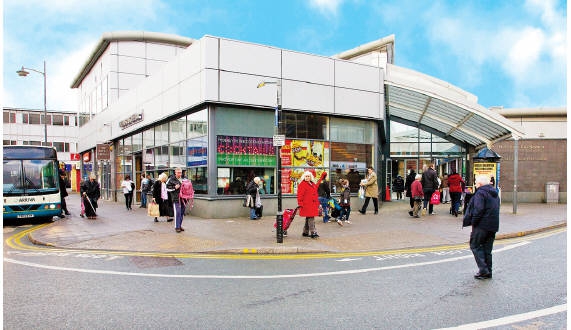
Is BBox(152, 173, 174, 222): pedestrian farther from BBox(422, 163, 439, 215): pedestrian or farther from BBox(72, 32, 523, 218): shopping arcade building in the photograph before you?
BBox(422, 163, 439, 215): pedestrian

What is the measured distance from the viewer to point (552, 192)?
22.3 meters

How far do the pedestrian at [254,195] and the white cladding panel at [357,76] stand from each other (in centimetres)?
550

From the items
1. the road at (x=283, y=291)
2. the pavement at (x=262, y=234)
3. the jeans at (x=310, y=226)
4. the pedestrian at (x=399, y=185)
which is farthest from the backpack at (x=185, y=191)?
the pedestrian at (x=399, y=185)

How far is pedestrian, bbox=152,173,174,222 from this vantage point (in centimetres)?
1307

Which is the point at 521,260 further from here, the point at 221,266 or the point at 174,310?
the point at 174,310

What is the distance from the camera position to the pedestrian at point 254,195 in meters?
14.0

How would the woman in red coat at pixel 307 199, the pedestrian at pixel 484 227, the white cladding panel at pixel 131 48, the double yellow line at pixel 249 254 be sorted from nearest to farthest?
the pedestrian at pixel 484 227 < the double yellow line at pixel 249 254 < the woman in red coat at pixel 307 199 < the white cladding panel at pixel 131 48

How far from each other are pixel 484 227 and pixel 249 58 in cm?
1058

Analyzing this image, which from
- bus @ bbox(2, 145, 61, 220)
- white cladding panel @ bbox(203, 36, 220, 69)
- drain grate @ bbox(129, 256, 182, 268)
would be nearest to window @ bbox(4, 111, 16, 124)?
bus @ bbox(2, 145, 61, 220)

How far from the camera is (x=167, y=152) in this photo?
18016mm

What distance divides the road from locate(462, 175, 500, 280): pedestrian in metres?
0.25

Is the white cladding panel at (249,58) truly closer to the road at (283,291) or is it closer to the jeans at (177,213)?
the jeans at (177,213)

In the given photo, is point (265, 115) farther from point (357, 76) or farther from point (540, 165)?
point (540, 165)

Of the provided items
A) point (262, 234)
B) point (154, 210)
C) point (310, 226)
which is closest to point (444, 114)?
point (310, 226)
